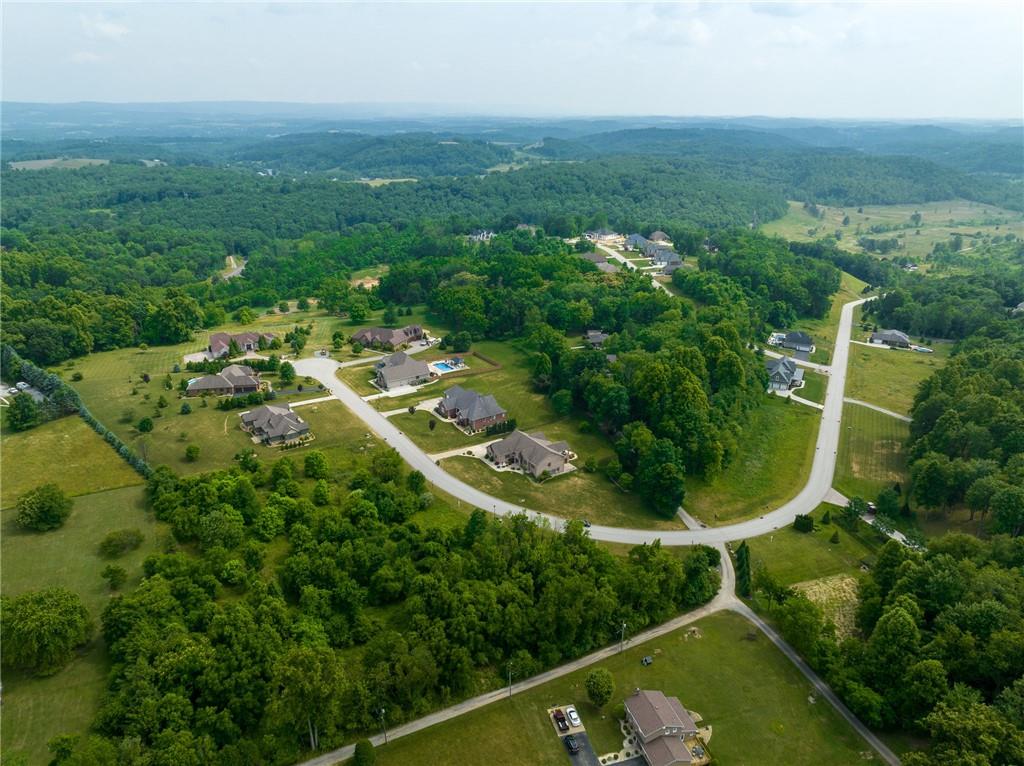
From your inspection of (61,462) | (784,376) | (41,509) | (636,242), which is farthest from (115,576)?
(636,242)

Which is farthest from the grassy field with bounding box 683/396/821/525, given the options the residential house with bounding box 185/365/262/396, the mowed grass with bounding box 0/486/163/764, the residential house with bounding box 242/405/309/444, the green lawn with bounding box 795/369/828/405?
the residential house with bounding box 185/365/262/396

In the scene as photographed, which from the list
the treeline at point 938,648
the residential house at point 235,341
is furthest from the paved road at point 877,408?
the residential house at point 235,341

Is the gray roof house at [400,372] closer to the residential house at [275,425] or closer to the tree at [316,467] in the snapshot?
the residential house at [275,425]

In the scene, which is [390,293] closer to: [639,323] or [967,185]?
[639,323]

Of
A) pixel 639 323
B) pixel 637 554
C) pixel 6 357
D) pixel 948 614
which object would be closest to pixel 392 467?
pixel 637 554

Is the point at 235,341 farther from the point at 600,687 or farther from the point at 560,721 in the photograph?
the point at 600,687

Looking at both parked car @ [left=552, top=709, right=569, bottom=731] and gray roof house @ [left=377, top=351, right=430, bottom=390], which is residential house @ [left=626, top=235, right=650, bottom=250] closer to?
gray roof house @ [left=377, top=351, right=430, bottom=390]
